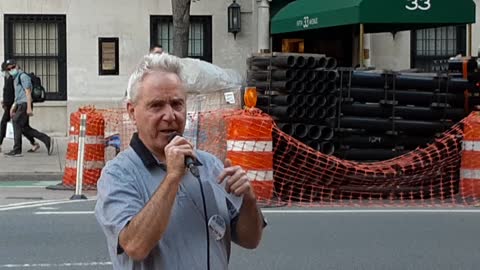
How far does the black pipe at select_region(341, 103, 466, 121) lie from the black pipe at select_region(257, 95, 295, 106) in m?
0.74

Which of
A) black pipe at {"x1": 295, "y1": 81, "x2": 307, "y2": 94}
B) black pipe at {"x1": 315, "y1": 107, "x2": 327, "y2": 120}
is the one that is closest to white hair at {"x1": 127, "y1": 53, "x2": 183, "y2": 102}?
black pipe at {"x1": 295, "y1": 81, "x2": 307, "y2": 94}

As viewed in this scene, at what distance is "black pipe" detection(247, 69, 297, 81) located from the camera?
11.9 metres

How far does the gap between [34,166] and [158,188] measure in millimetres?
13508

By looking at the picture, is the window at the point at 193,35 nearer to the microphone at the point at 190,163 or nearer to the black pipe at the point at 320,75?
the black pipe at the point at 320,75

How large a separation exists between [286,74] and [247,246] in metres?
8.72

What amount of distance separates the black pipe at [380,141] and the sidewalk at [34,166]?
17.6ft

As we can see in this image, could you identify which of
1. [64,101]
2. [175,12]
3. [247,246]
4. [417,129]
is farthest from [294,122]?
[64,101]

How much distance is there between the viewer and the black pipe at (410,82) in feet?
39.8

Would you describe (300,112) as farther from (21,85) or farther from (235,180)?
(235,180)

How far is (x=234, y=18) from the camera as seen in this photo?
21594 millimetres

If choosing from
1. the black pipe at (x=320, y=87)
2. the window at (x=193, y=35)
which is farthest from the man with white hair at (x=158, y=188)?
the window at (x=193, y=35)

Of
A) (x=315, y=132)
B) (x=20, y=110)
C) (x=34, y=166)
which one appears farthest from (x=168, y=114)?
(x=20, y=110)

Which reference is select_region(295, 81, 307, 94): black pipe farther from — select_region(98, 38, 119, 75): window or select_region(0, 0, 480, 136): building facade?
select_region(98, 38, 119, 75): window

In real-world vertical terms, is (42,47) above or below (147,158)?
above
